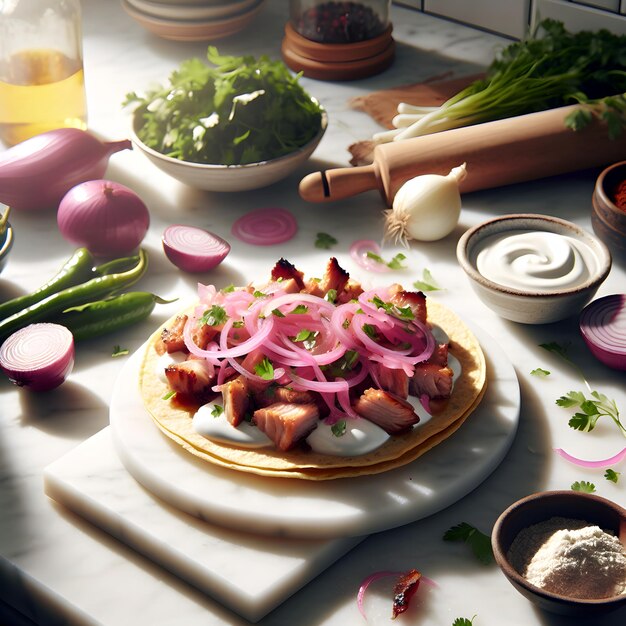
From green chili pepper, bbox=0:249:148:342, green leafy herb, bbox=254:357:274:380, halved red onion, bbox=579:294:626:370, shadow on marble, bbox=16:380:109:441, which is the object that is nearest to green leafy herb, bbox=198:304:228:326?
green leafy herb, bbox=254:357:274:380

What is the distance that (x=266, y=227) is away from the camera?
8.24 ft

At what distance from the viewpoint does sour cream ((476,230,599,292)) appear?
2.05 m

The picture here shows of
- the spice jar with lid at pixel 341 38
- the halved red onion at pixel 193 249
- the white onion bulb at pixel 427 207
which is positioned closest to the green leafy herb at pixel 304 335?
the halved red onion at pixel 193 249

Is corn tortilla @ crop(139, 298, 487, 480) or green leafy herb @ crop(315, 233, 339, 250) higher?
corn tortilla @ crop(139, 298, 487, 480)

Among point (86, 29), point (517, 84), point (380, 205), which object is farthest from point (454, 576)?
point (86, 29)

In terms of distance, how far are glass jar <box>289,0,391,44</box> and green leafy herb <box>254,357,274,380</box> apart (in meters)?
1.72

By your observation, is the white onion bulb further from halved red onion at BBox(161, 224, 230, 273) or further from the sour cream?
halved red onion at BBox(161, 224, 230, 273)

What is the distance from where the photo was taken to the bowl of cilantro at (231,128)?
2.49 metres

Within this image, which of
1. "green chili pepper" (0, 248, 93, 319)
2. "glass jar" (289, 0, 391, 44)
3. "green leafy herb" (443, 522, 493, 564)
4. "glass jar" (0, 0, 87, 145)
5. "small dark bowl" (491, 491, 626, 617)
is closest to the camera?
"small dark bowl" (491, 491, 626, 617)

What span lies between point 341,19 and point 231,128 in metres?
0.82

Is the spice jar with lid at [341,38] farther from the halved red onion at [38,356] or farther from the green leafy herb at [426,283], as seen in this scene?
the halved red onion at [38,356]

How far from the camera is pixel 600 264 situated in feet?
6.80

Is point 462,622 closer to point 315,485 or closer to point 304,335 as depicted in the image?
point 315,485

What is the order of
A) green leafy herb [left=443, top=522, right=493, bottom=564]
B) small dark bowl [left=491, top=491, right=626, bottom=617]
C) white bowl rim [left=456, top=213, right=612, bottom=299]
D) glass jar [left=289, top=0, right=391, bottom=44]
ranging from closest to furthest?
small dark bowl [left=491, top=491, right=626, bottom=617] < green leafy herb [left=443, top=522, right=493, bottom=564] < white bowl rim [left=456, top=213, right=612, bottom=299] < glass jar [left=289, top=0, right=391, bottom=44]
